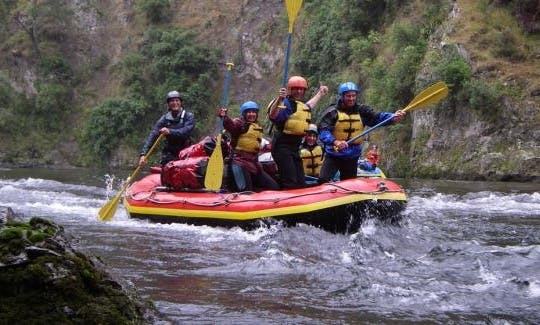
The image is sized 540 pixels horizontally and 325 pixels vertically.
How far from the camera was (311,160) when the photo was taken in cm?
920

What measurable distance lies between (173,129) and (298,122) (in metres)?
2.47

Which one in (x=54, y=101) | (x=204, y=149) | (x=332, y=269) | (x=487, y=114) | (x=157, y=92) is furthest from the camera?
(x=54, y=101)

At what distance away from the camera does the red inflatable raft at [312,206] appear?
755 cm

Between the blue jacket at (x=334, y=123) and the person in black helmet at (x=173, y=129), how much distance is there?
2513 millimetres

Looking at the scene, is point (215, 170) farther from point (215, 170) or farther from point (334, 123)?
point (334, 123)

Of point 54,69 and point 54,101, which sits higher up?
point 54,69

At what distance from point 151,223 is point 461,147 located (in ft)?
34.7

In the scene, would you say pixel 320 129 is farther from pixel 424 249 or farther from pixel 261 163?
pixel 424 249

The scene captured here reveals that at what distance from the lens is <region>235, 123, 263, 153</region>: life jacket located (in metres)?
8.57

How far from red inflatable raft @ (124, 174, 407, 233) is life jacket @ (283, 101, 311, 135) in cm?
74

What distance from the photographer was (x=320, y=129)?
8125mm

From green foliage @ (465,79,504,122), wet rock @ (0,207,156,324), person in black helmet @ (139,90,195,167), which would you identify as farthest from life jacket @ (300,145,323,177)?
green foliage @ (465,79,504,122)

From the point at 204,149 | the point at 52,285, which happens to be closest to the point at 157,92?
the point at 204,149

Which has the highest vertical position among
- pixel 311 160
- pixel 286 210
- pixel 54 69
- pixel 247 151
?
pixel 54 69
